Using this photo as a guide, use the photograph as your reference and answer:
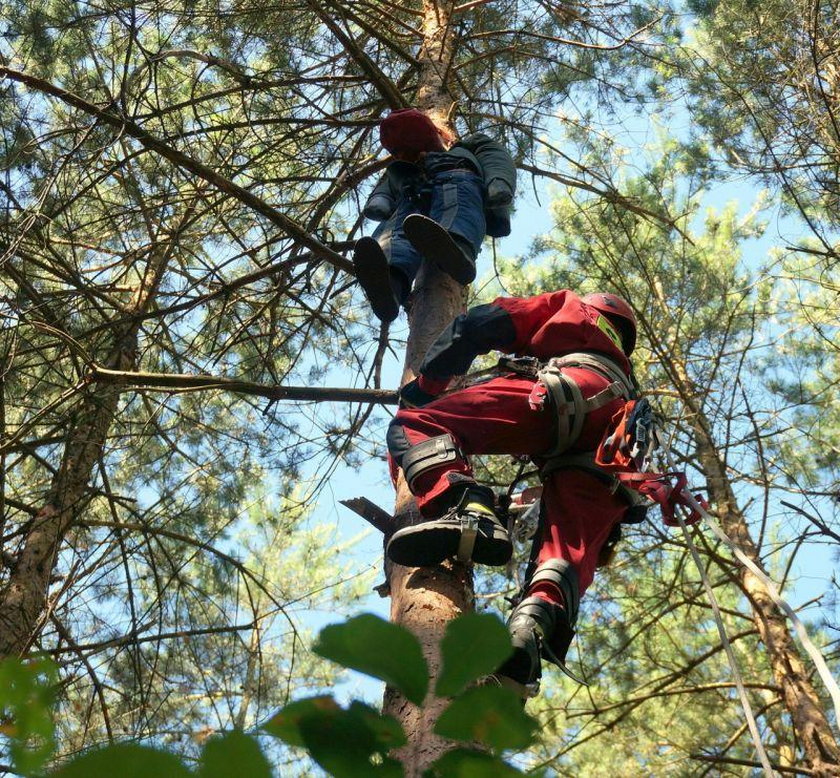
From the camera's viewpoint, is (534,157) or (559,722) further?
(559,722)

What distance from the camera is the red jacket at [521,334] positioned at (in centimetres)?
285

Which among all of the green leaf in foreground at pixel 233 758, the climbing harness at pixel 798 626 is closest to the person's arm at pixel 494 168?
the climbing harness at pixel 798 626

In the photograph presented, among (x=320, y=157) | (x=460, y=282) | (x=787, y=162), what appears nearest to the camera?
(x=460, y=282)

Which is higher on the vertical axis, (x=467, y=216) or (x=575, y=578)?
(x=467, y=216)

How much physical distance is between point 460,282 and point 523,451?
0.77 meters

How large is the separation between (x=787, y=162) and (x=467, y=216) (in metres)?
2.75

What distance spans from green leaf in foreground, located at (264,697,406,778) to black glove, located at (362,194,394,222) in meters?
3.42

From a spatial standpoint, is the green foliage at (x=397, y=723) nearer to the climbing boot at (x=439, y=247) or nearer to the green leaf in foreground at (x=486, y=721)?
the green leaf in foreground at (x=486, y=721)

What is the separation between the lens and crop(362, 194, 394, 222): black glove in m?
3.85

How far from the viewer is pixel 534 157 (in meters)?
5.68

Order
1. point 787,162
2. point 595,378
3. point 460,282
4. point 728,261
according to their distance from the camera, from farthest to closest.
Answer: point 728,261, point 787,162, point 460,282, point 595,378

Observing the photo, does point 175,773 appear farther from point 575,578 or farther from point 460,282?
point 460,282

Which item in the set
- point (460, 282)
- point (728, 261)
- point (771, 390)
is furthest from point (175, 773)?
point (728, 261)

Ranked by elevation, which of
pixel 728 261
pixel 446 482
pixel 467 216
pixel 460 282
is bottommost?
pixel 446 482
